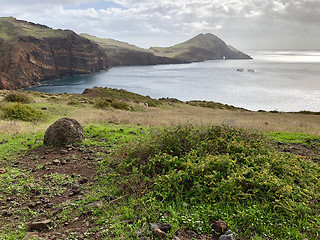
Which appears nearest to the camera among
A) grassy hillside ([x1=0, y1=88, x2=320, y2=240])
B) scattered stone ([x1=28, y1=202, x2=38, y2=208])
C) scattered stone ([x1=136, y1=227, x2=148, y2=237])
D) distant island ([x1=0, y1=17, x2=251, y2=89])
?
scattered stone ([x1=136, y1=227, x2=148, y2=237])

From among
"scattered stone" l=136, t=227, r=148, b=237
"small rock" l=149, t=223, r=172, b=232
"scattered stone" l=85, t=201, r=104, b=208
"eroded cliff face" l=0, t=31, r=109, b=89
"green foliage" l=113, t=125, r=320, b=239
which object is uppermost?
"eroded cliff face" l=0, t=31, r=109, b=89

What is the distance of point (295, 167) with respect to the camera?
19.7 ft

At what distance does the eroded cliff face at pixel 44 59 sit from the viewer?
115m

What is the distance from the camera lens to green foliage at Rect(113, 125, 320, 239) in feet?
14.7

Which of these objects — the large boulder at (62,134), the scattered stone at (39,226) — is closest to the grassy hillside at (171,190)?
the scattered stone at (39,226)

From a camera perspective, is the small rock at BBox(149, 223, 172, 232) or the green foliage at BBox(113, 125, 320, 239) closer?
the small rock at BBox(149, 223, 172, 232)

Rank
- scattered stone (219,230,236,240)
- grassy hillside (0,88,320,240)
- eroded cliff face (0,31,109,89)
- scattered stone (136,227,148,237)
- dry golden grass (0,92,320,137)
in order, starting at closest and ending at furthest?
scattered stone (219,230,236,240), scattered stone (136,227,148,237), grassy hillside (0,88,320,240), dry golden grass (0,92,320,137), eroded cliff face (0,31,109,89)

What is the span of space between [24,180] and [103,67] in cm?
17969

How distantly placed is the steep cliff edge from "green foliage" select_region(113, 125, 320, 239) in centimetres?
11561

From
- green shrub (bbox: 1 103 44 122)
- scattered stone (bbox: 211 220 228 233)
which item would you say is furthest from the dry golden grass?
scattered stone (bbox: 211 220 228 233)

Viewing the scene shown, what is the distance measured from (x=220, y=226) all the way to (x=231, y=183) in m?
1.11

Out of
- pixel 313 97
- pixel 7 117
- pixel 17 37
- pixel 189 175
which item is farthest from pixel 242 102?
pixel 17 37

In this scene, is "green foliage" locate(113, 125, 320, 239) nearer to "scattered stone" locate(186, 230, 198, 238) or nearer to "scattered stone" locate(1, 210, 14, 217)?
"scattered stone" locate(186, 230, 198, 238)

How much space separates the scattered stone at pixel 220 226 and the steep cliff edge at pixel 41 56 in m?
118
